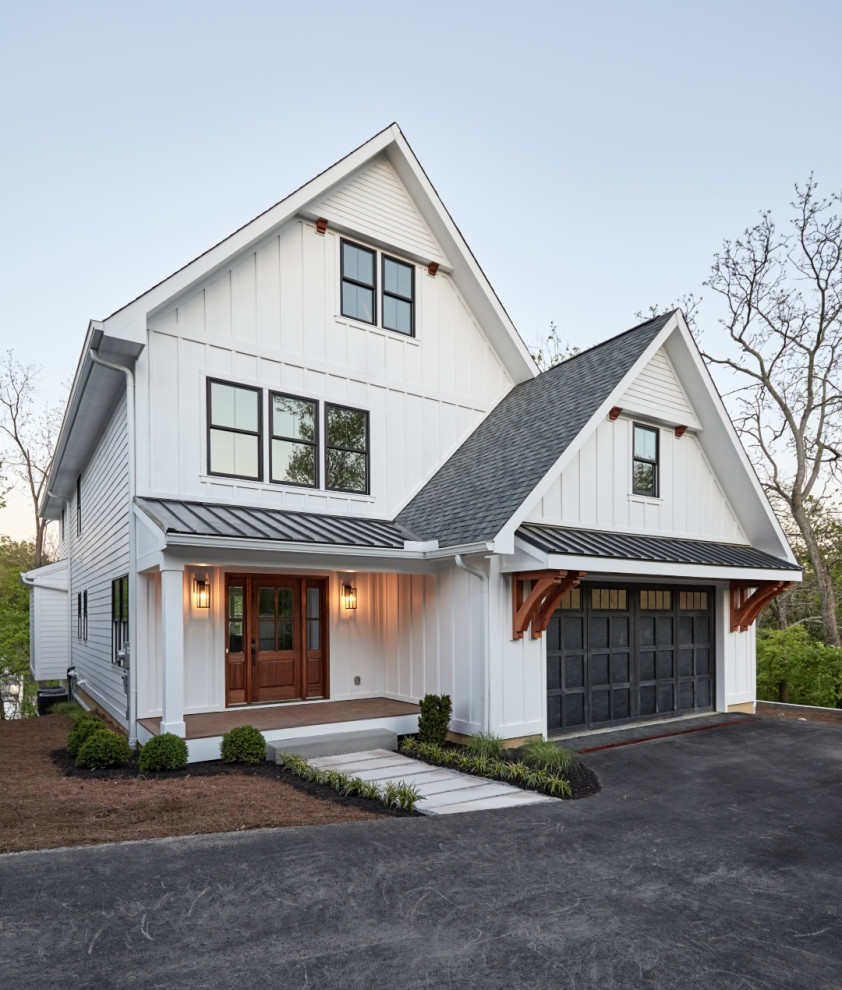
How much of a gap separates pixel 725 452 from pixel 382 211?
24.1ft

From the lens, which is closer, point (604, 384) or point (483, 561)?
point (483, 561)

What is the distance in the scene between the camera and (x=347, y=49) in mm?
16016

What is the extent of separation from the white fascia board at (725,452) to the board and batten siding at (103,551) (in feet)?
29.4

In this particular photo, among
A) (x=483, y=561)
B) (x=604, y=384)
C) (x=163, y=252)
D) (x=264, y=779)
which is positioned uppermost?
(x=163, y=252)

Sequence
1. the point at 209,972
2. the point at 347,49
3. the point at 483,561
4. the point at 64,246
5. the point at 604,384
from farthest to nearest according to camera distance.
Answer: the point at 64,246, the point at 347,49, the point at 604,384, the point at 483,561, the point at 209,972

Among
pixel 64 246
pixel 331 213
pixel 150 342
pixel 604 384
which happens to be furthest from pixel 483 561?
pixel 64 246

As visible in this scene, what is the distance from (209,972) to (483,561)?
6479mm

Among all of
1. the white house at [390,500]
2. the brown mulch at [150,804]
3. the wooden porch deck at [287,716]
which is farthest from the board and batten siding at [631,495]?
the brown mulch at [150,804]

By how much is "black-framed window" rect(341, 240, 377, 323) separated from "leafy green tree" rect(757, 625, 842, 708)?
1077 cm

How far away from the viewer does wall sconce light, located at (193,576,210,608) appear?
10016mm

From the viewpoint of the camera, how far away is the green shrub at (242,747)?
27.2 ft

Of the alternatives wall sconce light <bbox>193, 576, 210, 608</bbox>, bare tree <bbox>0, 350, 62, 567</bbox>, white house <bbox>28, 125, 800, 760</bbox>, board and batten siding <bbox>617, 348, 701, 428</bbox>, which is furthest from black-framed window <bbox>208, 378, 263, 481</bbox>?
bare tree <bbox>0, 350, 62, 567</bbox>

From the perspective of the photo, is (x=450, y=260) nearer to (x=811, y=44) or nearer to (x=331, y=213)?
(x=331, y=213)

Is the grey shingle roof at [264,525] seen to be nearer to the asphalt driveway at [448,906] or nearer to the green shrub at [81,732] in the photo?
the green shrub at [81,732]
